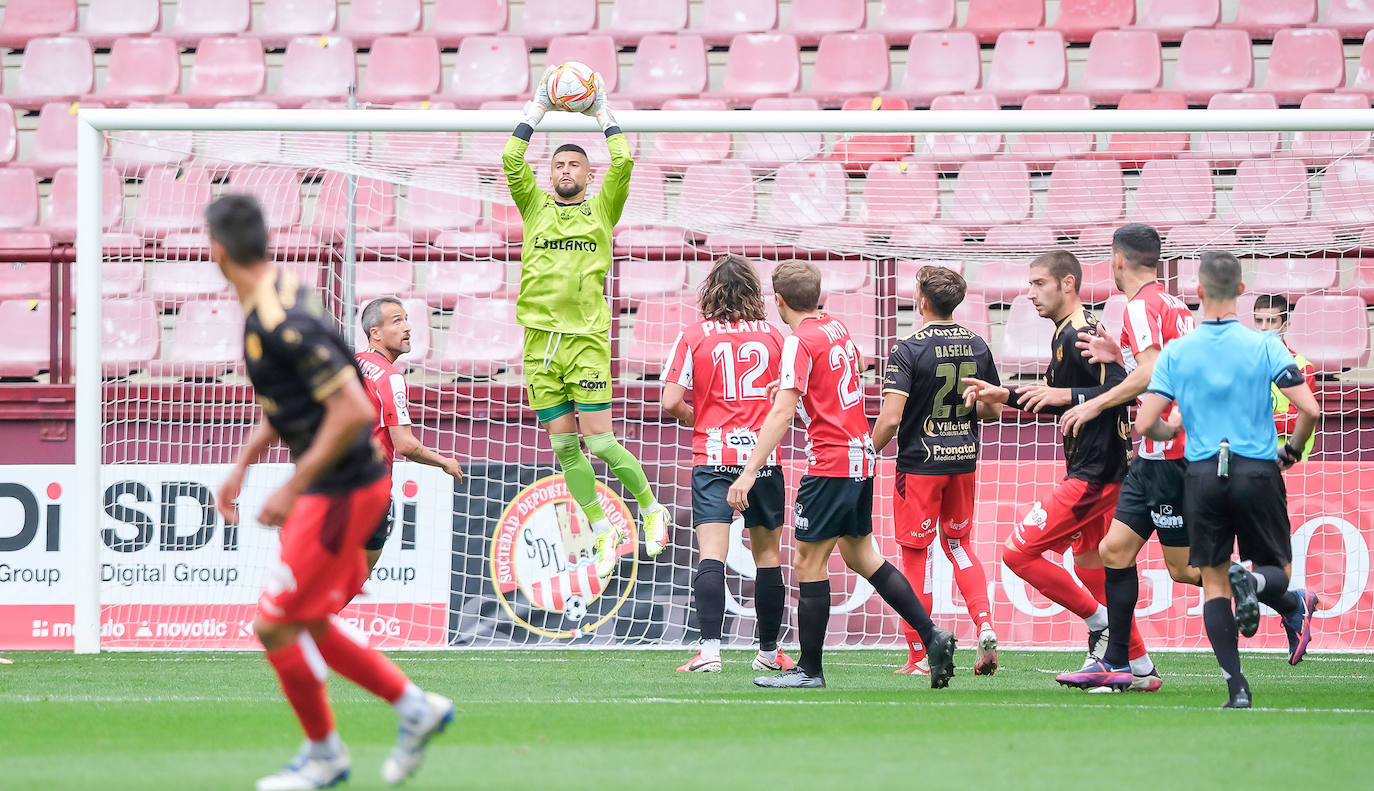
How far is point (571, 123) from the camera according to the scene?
28.2 feet

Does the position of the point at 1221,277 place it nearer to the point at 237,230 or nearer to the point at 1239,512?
the point at 1239,512

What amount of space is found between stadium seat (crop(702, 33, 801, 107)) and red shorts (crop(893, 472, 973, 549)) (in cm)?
589

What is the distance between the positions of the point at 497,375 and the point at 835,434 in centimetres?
437

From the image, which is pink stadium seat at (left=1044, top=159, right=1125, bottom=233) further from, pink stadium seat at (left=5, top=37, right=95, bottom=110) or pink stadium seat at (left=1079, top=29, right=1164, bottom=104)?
pink stadium seat at (left=5, top=37, right=95, bottom=110)

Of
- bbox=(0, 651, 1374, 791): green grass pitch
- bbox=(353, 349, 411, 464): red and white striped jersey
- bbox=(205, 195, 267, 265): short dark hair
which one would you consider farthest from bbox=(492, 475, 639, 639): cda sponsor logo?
bbox=(205, 195, 267, 265): short dark hair

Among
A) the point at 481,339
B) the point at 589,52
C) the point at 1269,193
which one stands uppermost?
the point at 589,52

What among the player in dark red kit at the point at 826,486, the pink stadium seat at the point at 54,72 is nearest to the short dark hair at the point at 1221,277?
the player in dark red kit at the point at 826,486

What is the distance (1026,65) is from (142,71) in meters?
8.05

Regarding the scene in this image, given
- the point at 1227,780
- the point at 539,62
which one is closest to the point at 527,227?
the point at 1227,780

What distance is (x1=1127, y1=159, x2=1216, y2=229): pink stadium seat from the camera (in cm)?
1018

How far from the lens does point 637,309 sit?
10.6 metres

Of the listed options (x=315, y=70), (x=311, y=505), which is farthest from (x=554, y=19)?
(x=311, y=505)

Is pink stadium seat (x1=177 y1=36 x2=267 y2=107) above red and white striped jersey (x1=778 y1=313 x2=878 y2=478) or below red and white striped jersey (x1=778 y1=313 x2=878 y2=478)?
above

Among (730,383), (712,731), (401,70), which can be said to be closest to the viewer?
(712,731)
